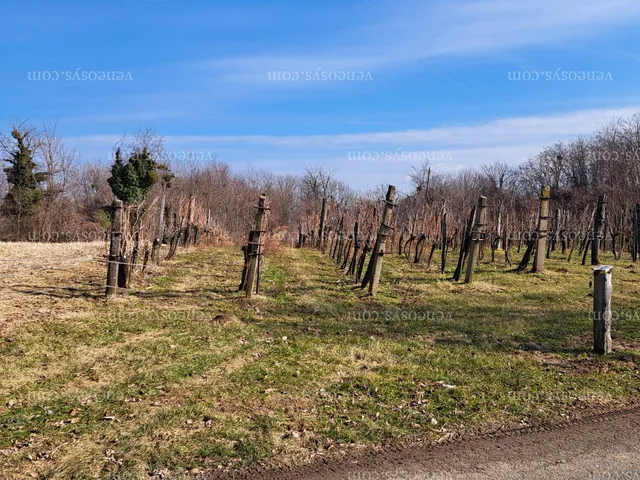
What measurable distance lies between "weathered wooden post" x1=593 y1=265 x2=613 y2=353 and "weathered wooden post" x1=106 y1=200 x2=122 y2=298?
740cm

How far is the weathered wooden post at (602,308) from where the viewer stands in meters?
6.10

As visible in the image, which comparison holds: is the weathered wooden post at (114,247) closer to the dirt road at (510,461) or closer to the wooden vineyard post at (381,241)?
the wooden vineyard post at (381,241)

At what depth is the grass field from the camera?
3756 mm

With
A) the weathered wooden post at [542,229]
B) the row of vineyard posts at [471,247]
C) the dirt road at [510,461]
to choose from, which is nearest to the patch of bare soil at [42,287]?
the dirt road at [510,461]

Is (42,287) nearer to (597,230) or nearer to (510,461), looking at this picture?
(510,461)

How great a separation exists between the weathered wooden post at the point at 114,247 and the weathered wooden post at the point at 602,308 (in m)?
7.40

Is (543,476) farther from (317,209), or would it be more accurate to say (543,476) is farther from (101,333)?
(317,209)

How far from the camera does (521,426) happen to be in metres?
4.25

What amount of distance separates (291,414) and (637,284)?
11911mm

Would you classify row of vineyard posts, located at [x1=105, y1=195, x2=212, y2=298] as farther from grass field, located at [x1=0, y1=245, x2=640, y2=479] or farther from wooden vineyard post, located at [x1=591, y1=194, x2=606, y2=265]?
wooden vineyard post, located at [x1=591, y1=194, x2=606, y2=265]

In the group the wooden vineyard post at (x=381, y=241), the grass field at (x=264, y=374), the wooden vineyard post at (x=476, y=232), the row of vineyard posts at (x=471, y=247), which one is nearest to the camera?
the grass field at (x=264, y=374)

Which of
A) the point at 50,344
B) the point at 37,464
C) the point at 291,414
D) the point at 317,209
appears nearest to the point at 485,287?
the point at 291,414

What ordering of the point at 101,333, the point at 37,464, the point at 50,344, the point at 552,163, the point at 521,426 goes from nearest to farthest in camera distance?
the point at 37,464 < the point at 521,426 < the point at 50,344 < the point at 101,333 < the point at 552,163

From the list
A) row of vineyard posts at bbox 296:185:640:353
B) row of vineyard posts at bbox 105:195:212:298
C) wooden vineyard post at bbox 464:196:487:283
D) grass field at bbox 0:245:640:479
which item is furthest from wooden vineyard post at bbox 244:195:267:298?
wooden vineyard post at bbox 464:196:487:283
